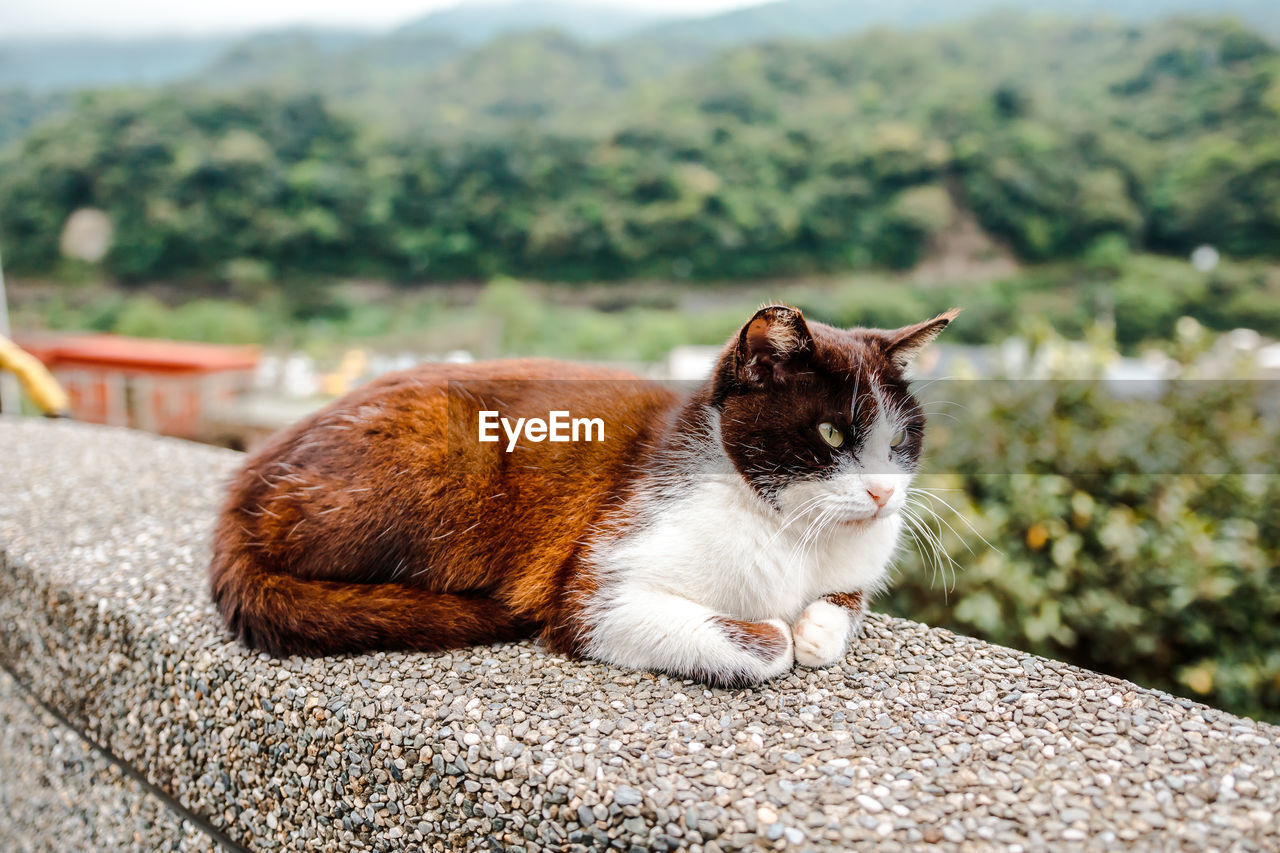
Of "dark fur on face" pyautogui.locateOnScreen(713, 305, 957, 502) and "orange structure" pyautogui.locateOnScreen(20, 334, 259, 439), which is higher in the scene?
"dark fur on face" pyautogui.locateOnScreen(713, 305, 957, 502)

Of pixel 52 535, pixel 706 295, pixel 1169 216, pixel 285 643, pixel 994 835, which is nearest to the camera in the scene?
pixel 994 835

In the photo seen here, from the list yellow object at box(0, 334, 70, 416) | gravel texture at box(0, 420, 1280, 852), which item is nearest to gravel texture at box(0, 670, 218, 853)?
gravel texture at box(0, 420, 1280, 852)

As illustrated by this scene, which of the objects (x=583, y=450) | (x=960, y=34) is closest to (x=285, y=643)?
(x=583, y=450)

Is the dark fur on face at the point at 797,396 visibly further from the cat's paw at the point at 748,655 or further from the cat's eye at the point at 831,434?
the cat's paw at the point at 748,655

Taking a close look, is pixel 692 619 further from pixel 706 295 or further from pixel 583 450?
pixel 706 295

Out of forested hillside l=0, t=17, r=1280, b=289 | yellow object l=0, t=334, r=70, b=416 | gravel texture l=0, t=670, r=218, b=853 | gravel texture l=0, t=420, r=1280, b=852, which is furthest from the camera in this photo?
forested hillside l=0, t=17, r=1280, b=289

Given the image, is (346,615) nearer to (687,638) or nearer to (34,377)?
(687,638)

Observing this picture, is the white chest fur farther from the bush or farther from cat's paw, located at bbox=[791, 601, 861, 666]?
the bush
